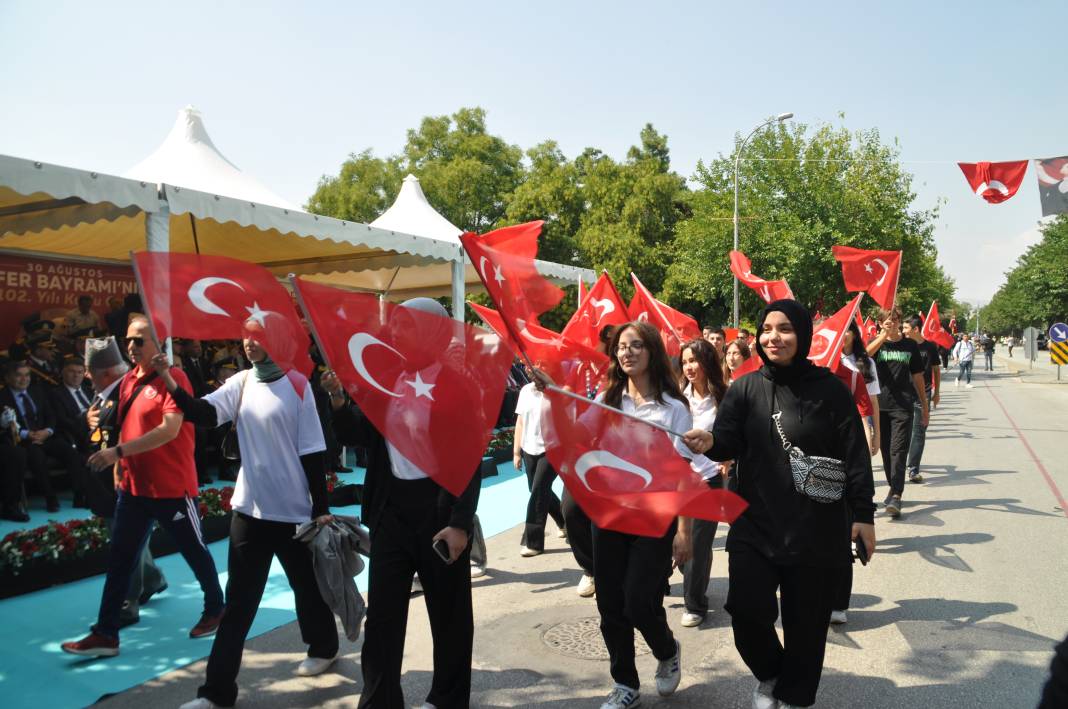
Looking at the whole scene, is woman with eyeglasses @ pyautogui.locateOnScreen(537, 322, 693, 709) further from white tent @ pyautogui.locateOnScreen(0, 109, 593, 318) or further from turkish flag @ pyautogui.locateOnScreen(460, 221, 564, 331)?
white tent @ pyautogui.locateOnScreen(0, 109, 593, 318)

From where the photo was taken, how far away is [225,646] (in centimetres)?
379

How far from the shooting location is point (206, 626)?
493 centimetres

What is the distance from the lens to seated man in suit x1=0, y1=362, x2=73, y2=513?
8.70 m

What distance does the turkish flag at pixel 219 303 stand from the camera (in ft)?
11.8

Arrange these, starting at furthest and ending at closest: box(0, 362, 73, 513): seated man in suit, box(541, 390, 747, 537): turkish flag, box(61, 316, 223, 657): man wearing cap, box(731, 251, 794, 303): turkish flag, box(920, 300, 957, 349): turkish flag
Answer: box(920, 300, 957, 349): turkish flag < box(731, 251, 794, 303): turkish flag < box(0, 362, 73, 513): seated man in suit < box(61, 316, 223, 657): man wearing cap < box(541, 390, 747, 537): turkish flag

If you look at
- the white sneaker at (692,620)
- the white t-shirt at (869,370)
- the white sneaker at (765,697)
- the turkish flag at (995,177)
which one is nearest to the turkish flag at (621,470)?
the white sneaker at (765,697)

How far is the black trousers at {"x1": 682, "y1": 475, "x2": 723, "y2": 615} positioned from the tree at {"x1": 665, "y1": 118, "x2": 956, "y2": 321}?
83.5 ft

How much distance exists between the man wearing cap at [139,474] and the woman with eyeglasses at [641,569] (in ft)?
7.64

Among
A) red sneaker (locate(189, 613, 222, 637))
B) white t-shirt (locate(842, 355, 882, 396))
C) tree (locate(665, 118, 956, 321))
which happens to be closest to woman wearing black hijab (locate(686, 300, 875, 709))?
red sneaker (locate(189, 613, 222, 637))

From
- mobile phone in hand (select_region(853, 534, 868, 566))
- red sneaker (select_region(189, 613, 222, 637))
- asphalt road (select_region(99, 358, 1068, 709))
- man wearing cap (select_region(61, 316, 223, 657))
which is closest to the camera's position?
mobile phone in hand (select_region(853, 534, 868, 566))

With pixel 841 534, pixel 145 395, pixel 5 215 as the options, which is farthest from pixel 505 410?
pixel 5 215

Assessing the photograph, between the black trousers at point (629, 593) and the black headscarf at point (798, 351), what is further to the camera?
the black trousers at point (629, 593)

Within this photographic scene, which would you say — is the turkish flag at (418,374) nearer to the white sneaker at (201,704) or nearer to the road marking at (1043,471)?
the white sneaker at (201,704)

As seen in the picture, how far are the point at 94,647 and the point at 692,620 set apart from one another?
3588 mm
